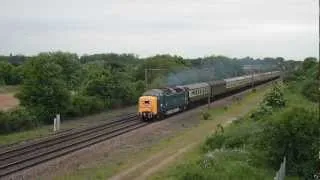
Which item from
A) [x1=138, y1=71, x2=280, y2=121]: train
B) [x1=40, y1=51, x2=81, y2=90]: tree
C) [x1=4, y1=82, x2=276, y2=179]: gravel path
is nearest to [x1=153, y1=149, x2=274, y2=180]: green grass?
[x1=4, y1=82, x2=276, y2=179]: gravel path

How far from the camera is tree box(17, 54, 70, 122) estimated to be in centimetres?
4184

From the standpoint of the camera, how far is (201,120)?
142 ft

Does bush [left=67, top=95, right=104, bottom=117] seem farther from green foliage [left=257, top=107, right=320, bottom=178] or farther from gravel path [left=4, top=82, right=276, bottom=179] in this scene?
green foliage [left=257, top=107, right=320, bottom=178]

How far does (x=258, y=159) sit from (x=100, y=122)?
73.0 ft

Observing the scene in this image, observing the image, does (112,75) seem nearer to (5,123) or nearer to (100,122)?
(100,122)

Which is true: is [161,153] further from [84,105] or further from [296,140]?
[84,105]

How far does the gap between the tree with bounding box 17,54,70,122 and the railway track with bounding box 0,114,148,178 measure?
479 centimetres

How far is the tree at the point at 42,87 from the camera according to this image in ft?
137

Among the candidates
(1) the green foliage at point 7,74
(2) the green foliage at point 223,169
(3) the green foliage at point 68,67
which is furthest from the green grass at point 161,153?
(1) the green foliage at point 7,74

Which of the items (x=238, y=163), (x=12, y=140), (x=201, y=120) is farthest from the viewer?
(x=201, y=120)

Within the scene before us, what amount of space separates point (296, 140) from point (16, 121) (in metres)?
22.1

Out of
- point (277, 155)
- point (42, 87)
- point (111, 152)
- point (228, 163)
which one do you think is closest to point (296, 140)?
point (277, 155)

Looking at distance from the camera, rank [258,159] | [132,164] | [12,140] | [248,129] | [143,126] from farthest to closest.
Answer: [143,126]
[12,140]
[248,129]
[132,164]
[258,159]

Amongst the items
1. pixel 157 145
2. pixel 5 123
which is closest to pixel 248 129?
pixel 157 145
